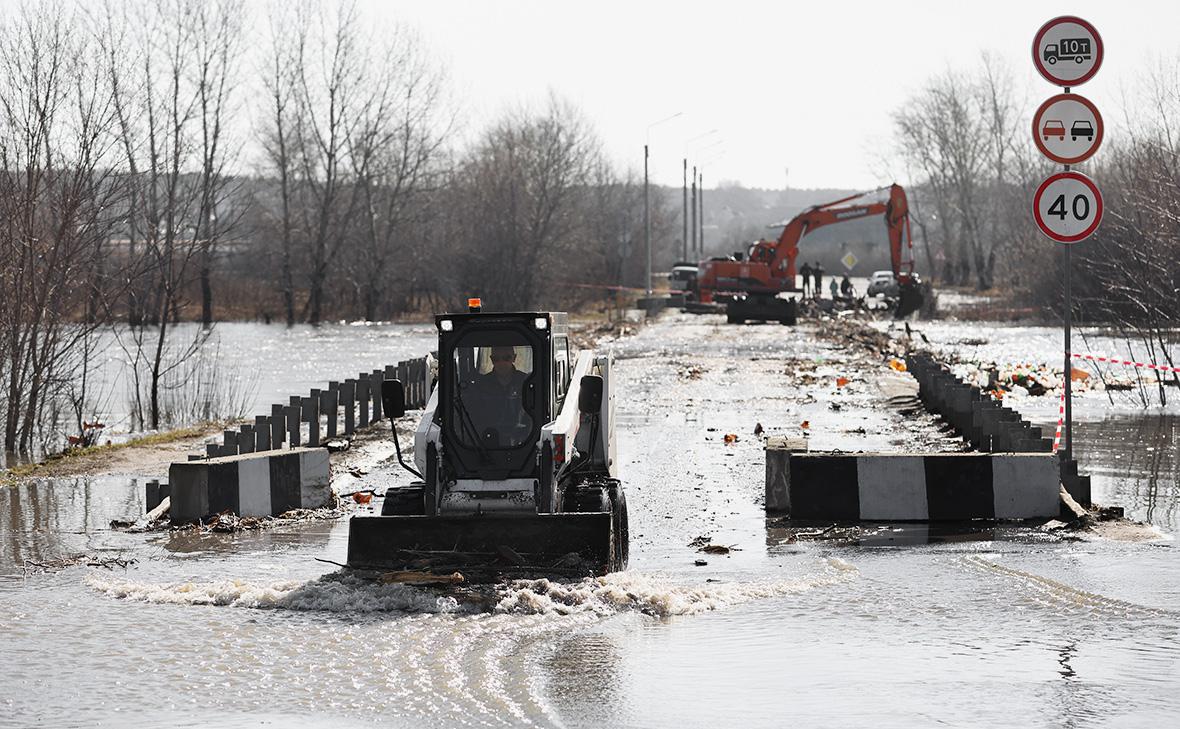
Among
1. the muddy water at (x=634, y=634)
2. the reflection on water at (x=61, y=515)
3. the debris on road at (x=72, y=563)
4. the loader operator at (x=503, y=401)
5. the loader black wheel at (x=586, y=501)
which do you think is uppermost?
the loader operator at (x=503, y=401)

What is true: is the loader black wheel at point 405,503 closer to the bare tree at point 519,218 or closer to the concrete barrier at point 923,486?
the concrete barrier at point 923,486

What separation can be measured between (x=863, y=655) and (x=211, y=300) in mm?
67794

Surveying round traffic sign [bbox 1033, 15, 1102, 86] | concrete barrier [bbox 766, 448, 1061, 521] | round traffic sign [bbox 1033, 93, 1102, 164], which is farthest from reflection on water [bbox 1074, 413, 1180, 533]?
round traffic sign [bbox 1033, 15, 1102, 86]

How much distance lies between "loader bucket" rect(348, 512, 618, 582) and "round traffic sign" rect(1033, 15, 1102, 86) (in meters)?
6.97

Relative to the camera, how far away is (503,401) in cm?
1203

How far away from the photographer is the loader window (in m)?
11.9

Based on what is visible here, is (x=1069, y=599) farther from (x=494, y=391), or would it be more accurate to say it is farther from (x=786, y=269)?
(x=786, y=269)

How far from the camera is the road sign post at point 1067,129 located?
49.9ft

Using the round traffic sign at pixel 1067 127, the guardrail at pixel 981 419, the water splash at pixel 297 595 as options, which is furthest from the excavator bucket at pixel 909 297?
the water splash at pixel 297 595

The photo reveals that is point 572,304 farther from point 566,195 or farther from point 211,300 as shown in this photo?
point 211,300

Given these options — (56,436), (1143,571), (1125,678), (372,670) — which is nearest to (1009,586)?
(1143,571)

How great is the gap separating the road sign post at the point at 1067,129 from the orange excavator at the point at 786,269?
1690 inches

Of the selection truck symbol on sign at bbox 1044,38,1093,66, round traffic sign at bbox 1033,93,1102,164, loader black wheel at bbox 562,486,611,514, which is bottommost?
loader black wheel at bbox 562,486,611,514

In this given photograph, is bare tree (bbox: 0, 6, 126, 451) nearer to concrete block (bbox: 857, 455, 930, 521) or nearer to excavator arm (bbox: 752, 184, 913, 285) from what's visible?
concrete block (bbox: 857, 455, 930, 521)
